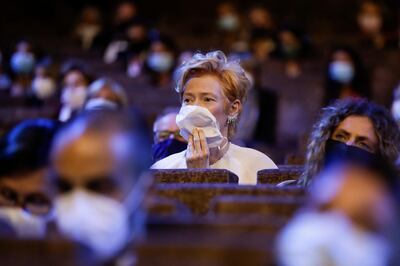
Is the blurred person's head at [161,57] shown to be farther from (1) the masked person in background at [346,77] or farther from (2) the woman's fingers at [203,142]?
(2) the woman's fingers at [203,142]

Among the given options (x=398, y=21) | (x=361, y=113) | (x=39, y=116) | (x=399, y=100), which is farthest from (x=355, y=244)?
(x=398, y=21)

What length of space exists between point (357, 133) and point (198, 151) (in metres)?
0.71

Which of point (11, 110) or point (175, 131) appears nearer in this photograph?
point (175, 131)

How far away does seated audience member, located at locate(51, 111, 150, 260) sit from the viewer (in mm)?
2484

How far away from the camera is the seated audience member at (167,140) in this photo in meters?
4.95

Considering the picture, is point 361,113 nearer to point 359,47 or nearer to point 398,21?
point 359,47

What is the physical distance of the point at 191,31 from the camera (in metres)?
15.0

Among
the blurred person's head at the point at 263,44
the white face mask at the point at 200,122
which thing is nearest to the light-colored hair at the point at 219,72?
the white face mask at the point at 200,122

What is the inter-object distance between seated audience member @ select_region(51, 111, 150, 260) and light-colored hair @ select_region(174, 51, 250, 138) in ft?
6.20

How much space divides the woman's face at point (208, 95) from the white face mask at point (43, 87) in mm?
6739

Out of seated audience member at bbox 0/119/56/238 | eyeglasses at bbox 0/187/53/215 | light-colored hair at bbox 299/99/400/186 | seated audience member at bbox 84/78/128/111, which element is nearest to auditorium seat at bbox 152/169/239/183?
light-colored hair at bbox 299/99/400/186

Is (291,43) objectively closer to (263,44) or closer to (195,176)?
(263,44)

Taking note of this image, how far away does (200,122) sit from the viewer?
439 cm

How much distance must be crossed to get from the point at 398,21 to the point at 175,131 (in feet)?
29.9
